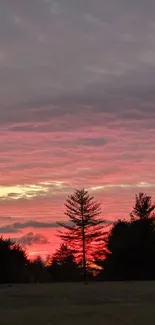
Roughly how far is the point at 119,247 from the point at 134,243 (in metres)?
1.52

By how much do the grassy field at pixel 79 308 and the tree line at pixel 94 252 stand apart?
75.4 feet

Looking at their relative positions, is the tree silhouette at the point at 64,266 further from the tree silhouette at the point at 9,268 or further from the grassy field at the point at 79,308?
the grassy field at the point at 79,308

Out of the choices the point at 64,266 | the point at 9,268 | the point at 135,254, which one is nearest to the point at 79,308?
the point at 9,268

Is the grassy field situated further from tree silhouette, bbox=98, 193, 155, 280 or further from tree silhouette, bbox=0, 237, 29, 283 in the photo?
tree silhouette, bbox=98, 193, 155, 280

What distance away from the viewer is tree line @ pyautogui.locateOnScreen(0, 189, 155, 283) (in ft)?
143

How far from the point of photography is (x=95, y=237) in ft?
207

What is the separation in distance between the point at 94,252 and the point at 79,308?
50.5 m

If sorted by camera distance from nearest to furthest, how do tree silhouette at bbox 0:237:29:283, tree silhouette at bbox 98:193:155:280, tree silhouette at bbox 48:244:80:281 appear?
tree silhouette at bbox 0:237:29:283, tree silhouette at bbox 98:193:155:280, tree silhouette at bbox 48:244:80:281

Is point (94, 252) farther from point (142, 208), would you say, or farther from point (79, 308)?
point (79, 308)

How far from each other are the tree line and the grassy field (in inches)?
905

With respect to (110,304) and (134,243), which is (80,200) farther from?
(110,304)

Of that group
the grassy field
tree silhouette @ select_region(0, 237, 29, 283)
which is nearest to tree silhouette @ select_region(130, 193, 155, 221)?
tree silhouette @ select_region(0, 237, 29, 283)

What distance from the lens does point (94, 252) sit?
62.3 m

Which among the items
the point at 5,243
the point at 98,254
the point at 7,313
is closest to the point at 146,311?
the point at 7,313
